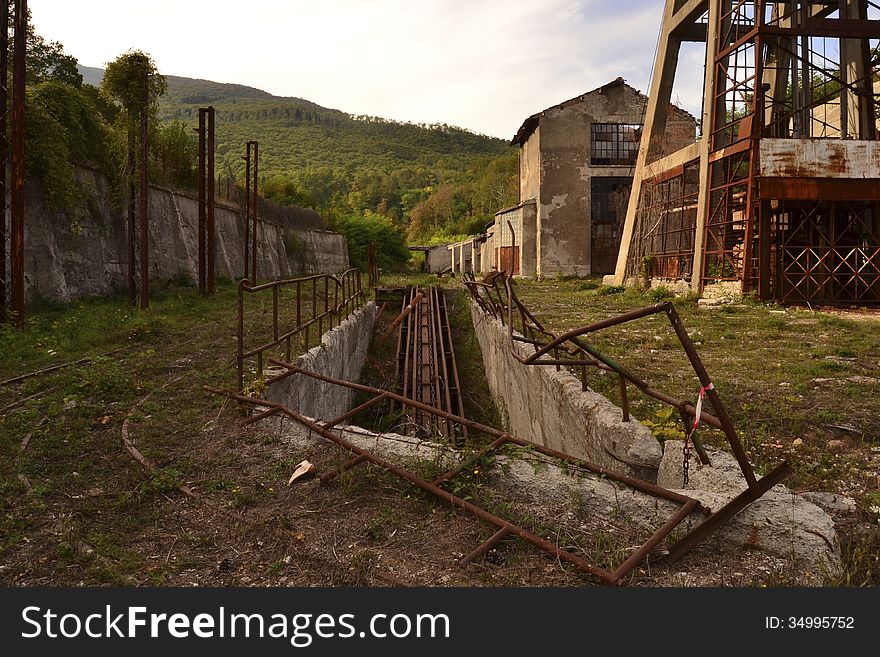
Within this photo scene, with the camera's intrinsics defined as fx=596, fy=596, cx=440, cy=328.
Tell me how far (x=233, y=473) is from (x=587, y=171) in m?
25.6

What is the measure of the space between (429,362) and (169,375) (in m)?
6.72

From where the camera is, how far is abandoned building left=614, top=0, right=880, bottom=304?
1388 centimetres

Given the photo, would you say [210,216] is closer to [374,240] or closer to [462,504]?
[462,504]

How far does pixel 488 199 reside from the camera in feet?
218

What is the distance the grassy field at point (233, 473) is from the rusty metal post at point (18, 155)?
38.6 inches

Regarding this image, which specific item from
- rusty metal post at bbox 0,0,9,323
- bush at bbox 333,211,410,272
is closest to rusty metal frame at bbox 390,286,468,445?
rusty metal post at bbox 0,0,9,323

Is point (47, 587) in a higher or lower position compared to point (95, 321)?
lower

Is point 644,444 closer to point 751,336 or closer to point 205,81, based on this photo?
point 751,336

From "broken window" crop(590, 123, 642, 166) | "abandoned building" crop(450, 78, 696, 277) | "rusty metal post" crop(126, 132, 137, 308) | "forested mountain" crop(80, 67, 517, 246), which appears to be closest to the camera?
"rusty metal post" crop(126, 132, 137, 308)

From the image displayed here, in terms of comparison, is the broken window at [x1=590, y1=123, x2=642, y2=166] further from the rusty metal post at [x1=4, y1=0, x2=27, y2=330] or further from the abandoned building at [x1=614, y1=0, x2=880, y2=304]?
the rusty metal post at [x1=4, y1=0, x2=27, y2=330]

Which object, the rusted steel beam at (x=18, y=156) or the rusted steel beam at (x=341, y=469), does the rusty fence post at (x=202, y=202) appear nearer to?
the rusted steel beam at (x=18, y=156)

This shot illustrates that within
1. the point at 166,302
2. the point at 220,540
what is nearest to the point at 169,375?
the point at 220,540

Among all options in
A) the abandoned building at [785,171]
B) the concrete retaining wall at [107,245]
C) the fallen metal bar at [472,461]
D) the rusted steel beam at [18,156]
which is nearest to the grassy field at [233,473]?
the fallen metal bar at [472,461]

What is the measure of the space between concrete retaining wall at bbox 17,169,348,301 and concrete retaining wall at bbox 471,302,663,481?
9.26 meters
